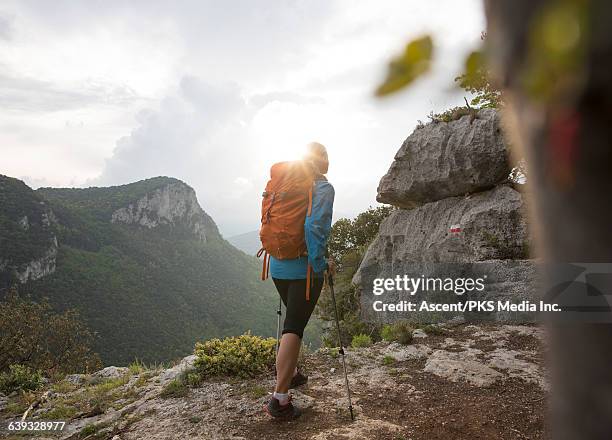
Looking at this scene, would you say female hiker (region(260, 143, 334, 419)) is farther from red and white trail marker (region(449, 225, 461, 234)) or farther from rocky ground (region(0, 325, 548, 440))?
red and white trail marker (region(449, 225, 461, 234))

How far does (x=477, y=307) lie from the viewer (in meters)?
8.41

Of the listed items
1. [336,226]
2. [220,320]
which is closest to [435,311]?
[336,226]

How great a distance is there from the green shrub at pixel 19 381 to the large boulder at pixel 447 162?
31.7 feet

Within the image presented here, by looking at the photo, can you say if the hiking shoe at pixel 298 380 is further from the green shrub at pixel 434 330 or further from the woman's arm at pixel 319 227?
the green shrub at pixel 434 330

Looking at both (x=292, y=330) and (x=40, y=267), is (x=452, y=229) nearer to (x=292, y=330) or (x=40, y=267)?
(x=292, y=330)

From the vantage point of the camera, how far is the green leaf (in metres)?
0.70

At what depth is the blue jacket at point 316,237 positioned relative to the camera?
147 inches

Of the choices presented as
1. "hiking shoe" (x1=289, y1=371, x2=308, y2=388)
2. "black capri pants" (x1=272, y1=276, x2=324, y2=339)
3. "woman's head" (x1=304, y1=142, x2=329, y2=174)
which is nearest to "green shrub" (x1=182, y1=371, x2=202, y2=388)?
"hiking shoe" (x1=289, y1=371, x2=308, y2=388)

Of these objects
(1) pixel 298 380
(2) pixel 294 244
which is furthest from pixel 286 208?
(1) pixel 298 380

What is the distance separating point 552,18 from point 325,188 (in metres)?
3.50

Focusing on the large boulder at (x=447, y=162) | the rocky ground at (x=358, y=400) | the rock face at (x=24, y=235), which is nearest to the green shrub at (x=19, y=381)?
the rocky ground at (x=358, y=400)

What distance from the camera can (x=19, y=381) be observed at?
6844 millimetres

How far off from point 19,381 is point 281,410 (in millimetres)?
5782

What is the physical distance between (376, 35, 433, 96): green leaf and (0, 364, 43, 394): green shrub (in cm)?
842
